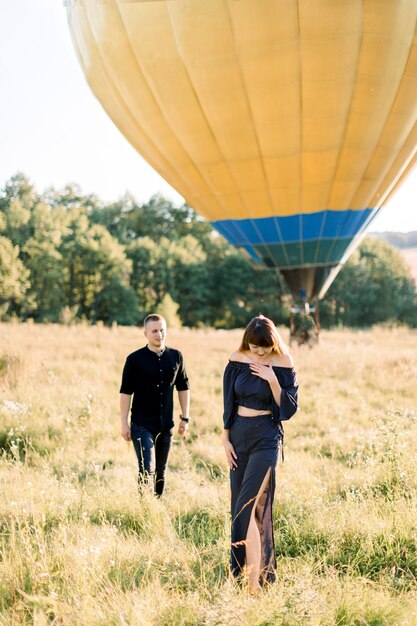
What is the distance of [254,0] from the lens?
767cm

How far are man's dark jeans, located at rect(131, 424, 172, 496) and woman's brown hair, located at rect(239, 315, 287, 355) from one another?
54.6 inches

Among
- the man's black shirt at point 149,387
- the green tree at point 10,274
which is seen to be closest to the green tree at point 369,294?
the green tree at point 10,274

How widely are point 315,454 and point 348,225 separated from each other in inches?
237

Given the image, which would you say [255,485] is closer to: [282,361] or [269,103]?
[282,361]

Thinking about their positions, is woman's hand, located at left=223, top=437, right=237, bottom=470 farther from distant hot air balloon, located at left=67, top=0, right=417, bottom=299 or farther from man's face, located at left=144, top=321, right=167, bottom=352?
distant hot air balloon, located at left=67, top=0, right=417, bottom=299

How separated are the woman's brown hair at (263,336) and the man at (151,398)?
122 centimetres

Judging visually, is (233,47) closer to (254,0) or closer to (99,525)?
(254,0)

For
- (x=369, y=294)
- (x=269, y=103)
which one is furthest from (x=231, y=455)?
(x=369, y=294)

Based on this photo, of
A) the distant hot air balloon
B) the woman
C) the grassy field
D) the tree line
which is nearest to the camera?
the grassy field

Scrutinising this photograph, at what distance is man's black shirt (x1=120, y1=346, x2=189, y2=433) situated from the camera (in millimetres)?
4379

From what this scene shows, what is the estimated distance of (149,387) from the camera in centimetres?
439

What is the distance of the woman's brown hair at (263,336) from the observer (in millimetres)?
3229

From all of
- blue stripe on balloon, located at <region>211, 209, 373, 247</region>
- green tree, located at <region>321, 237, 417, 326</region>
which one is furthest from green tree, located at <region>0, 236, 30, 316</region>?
green tree, located at <region>321, 237, 417, 326</region>

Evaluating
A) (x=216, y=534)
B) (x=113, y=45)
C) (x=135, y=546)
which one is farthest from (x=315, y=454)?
(x=113, y=45)
